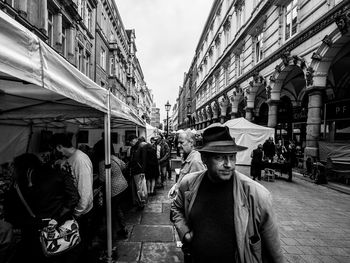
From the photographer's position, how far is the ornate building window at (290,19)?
1251cm

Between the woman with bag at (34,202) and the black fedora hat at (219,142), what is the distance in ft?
5.71

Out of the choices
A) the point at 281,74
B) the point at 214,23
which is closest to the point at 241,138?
the point at 281,74

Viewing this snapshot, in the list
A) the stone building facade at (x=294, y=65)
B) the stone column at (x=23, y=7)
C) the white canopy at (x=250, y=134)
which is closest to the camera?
the stone column at (x=23, y=7)

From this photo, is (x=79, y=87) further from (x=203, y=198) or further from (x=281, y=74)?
(x=281, y=74)

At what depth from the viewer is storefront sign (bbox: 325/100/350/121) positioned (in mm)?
10259

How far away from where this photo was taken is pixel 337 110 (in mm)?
10852

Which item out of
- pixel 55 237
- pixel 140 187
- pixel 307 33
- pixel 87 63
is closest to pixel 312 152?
pixel 307 33

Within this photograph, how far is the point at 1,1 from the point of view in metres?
7.41

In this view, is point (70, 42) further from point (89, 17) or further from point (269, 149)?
point (269, 149)

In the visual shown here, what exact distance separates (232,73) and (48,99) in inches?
880

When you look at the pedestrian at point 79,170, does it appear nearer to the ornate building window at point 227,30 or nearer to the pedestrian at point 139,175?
the pedestrian at point 139,175

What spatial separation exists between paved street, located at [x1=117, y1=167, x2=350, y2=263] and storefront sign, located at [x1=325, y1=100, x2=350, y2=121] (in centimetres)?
484

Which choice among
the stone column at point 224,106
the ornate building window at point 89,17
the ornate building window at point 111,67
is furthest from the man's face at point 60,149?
the ornate building window at point 111,67

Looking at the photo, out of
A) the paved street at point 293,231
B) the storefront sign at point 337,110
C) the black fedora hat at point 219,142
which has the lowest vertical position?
the paved street at point 293,231
